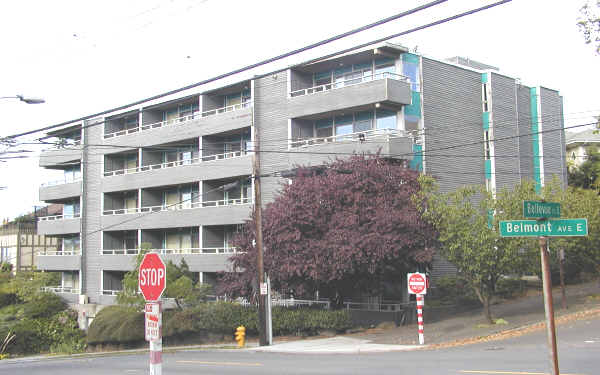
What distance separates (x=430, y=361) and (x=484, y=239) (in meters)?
8.01

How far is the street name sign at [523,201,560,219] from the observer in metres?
8.34

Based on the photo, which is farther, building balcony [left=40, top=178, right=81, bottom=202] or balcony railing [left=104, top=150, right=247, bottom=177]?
building balcony [left=40, top=178, right=81, bottom=202]

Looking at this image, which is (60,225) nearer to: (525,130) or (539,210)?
(525,130)

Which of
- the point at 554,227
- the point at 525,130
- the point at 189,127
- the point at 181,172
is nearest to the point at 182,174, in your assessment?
the point at 181,172

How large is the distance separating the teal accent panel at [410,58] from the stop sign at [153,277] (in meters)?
26.7

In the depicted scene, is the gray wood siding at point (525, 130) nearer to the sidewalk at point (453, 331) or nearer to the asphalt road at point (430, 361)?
the sidewalk at point (453, 331)

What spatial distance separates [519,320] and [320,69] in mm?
17460

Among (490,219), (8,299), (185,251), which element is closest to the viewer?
(490,219)

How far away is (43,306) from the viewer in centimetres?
4672

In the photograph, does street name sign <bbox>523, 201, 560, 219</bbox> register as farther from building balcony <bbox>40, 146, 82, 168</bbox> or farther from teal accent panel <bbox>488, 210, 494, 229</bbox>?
building balcony <bbox>40, 146, 82, 168</bbox>

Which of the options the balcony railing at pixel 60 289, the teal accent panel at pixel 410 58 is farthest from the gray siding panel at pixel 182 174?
the teal accent panel at pixel 410 58

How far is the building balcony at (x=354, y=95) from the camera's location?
31.8 meters

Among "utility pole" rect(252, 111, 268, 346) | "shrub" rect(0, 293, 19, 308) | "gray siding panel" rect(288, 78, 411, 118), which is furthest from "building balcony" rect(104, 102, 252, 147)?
"shrub" rect(0, 293, 19, 308)

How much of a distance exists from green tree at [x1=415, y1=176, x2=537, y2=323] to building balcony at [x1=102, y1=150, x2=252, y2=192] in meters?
15.4
